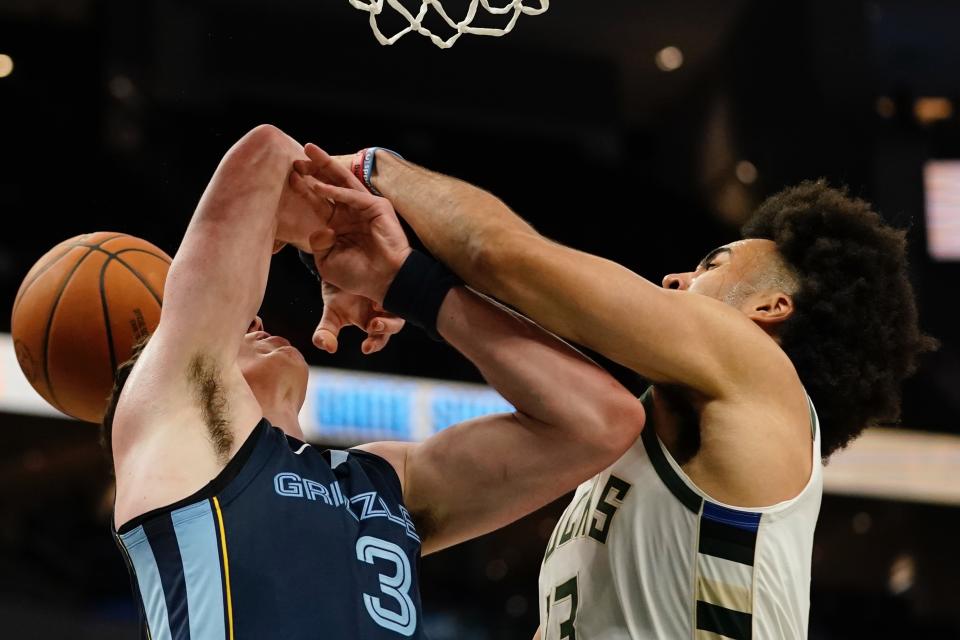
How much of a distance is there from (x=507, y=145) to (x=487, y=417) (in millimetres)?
8050

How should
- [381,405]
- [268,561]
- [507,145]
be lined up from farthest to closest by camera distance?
1. [507,145]
2. [381,405]
3. [268,561]

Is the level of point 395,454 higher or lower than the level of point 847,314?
lower

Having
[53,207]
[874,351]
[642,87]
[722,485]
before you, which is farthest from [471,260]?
[642,87]

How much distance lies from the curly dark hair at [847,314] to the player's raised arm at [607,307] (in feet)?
0.78

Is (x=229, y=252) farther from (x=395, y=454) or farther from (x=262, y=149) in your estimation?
(x=395, y=454)

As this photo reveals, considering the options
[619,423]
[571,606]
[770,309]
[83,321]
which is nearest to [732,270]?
[770,309]

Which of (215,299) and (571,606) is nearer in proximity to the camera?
(215,299)

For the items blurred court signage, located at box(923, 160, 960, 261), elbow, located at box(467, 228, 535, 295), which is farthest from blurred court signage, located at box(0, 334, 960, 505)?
elbow, located at box(467, 228, 535, 295)

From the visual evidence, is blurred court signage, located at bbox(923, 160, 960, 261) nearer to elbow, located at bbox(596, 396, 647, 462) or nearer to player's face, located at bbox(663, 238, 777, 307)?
player's face, located at bbox(663, 238, 777, 307)

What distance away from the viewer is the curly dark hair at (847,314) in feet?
8.48

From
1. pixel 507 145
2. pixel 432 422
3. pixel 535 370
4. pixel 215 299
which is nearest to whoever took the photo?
pixel 215 299

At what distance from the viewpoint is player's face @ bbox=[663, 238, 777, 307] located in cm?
266

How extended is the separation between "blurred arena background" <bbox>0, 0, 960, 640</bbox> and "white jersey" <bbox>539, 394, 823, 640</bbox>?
628 centimetres

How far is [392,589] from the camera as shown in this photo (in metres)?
2.26
